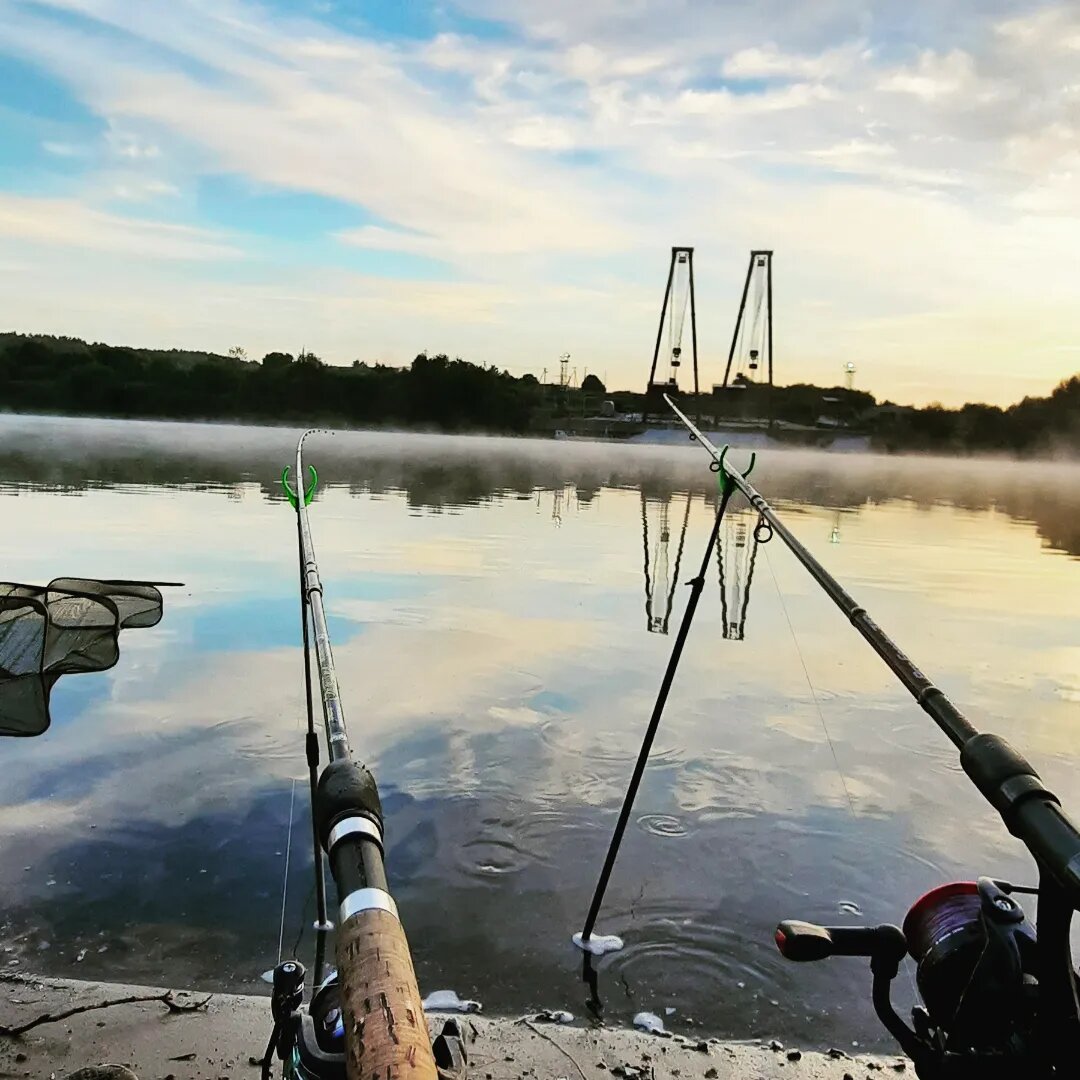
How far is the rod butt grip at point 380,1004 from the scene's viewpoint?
1215 millimetres

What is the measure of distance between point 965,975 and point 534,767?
507 cm

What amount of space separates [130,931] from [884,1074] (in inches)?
128

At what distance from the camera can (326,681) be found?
80.7 inches

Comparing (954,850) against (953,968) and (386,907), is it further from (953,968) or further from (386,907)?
(386,907)

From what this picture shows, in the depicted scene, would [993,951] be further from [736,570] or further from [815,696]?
[736,570]

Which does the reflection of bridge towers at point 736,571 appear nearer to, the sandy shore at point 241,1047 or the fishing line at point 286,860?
the fishing line at point 286,860

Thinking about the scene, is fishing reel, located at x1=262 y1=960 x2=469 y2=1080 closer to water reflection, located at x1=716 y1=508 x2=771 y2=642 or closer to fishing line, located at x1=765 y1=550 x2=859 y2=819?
fishing line, located at x1=765 y1=550 x2=859 y2=819

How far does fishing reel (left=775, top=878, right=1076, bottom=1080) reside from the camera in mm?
1646

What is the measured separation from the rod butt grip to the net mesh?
5023 mm

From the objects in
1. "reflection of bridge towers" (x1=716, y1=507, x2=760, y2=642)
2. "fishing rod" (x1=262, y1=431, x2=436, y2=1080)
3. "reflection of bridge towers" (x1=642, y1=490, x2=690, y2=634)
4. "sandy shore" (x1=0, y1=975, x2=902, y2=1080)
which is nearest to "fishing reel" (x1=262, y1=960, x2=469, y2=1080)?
"fishing rod" (x1=262, y1=431, x2=436, y2=1080)

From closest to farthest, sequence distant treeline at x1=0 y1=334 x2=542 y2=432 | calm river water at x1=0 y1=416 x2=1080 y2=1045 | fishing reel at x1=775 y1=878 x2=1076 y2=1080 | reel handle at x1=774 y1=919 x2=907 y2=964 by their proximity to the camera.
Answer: fishing reel at x1=775 y1=878 x2=1076 y2=1080 < reel handle at x1=774 y1=919 x2=907 y2=964 < calm river water at x1=0 y1=416 x2=1080 y2=1045 < distant treeline at x1=0 y1=334 x2=542 y2=432

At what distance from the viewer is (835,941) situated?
192 centimetres

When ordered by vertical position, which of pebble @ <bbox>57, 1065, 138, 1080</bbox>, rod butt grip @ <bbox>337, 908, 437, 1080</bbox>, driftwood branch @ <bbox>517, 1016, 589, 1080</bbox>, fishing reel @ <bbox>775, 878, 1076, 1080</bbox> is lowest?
driftwood branch @ <bbox>517, 1016, 589, 1080</bbox>

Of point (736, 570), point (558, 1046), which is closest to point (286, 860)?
point (558, 1046)
